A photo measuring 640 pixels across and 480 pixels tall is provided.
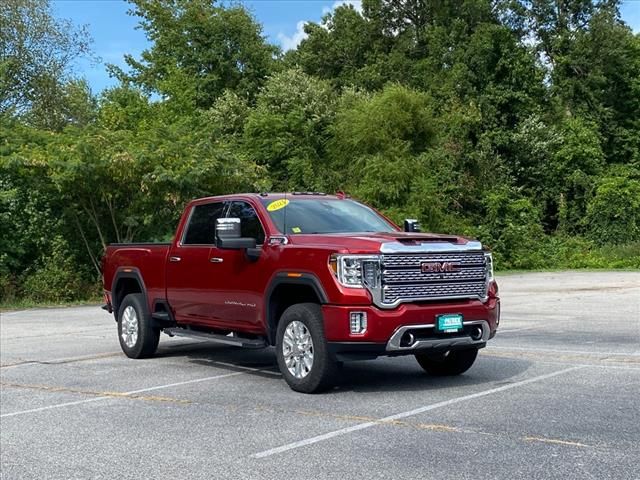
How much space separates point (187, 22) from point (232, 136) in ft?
46.3

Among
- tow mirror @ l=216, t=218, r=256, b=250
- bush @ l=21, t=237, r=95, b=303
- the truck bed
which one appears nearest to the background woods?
bush @ l=21, t=237, r=95, b=303

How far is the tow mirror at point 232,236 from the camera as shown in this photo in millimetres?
8883

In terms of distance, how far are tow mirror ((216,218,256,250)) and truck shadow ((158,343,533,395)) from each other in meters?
1.62

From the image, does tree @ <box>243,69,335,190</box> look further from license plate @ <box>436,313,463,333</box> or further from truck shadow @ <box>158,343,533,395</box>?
license plate @ <box>436,313,463,333</box>

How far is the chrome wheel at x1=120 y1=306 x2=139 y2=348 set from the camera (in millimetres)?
11414

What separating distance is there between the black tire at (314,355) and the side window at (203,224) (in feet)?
6.82

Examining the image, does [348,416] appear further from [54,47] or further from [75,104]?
[54,47]

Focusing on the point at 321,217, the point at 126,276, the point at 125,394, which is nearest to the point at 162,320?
the point at 126,276

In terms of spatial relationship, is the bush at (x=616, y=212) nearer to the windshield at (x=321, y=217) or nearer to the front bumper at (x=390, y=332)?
the windshield at (x=321, y=217)

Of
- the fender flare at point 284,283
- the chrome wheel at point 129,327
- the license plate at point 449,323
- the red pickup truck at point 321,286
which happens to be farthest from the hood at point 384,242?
the chrome wheel at point 129,327

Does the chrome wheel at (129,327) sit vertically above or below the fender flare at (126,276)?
below

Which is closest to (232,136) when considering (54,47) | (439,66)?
(54,47)

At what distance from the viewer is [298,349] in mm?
8312

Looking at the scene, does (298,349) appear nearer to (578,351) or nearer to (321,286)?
(321,286)
